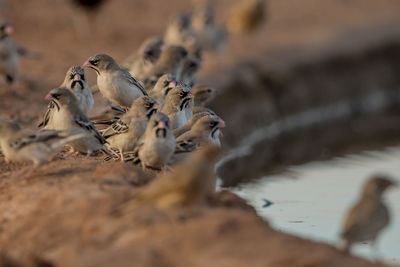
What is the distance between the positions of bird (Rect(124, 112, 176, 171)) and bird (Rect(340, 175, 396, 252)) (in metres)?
2.04

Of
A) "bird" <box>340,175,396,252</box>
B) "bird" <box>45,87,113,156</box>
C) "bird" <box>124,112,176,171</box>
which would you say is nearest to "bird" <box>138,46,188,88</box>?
"bird" <box>45,87,113,156</box>

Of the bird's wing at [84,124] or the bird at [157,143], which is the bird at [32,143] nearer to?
the bird's wing at [84,124]

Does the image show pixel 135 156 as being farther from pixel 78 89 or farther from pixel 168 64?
pixel 168 64

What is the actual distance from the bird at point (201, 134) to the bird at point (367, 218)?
2.39m

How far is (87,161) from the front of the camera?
9500mm

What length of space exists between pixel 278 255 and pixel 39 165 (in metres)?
3.23

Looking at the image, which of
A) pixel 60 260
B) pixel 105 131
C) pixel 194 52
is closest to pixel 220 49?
pixel 194 52

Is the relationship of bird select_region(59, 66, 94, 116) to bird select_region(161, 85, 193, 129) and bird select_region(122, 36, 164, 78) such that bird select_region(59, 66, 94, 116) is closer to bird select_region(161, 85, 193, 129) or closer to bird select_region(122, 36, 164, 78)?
bird select_region(161, 85, 193, 129)

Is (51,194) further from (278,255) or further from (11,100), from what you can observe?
(11,100)

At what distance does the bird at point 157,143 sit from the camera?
8.85 metres

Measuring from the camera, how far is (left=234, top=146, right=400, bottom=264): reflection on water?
1091 centimetres

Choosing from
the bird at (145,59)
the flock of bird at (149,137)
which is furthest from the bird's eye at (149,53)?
the flock of bird at (149,137)

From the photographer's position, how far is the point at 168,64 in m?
13.0

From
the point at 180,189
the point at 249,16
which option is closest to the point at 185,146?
the point at 180,189
